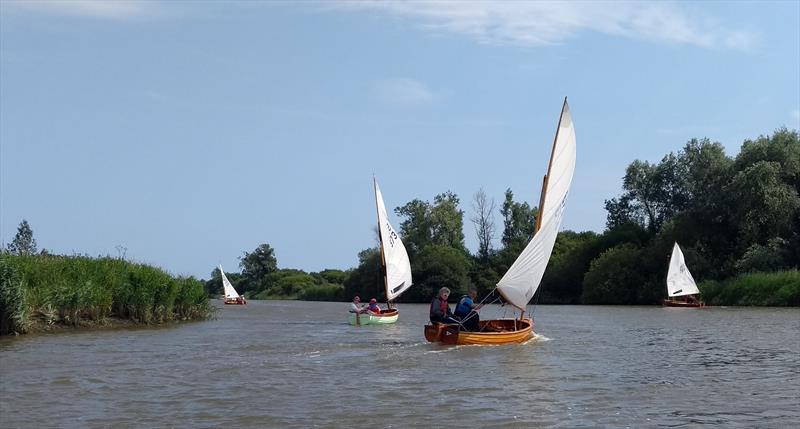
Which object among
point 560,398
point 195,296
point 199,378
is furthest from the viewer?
point 195,296

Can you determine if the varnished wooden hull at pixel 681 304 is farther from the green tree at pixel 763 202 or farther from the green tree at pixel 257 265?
the green tree at pixel 257 265

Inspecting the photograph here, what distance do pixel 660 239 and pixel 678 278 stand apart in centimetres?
1203

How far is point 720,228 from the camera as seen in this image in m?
56.8

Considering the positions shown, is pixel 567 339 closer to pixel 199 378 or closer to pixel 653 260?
pixel 199 378

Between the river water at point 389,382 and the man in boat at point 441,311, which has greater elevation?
the man in boat at point 441,311

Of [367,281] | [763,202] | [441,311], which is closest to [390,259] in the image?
[441,311]

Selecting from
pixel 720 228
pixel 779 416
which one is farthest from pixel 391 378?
pixel 720 228

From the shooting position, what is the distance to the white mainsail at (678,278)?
50438 mm

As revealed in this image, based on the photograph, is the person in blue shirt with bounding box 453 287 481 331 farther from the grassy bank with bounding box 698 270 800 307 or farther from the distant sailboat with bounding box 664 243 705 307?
the distant sailboat with bounding box 664 243 705 307

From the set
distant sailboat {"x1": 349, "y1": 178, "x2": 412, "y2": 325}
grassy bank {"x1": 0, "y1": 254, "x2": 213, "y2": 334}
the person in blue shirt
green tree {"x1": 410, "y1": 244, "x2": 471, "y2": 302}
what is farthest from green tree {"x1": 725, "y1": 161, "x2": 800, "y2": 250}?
grassy bank {"x1": 0, "y1": 254, "x2": 213, "y2": 334}

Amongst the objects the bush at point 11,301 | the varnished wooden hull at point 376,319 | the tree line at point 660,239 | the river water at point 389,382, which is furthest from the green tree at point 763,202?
the bush at point 11,301

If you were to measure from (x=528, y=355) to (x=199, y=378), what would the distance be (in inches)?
284

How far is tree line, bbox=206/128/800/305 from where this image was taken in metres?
50.5

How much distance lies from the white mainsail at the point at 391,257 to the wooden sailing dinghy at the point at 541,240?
12669 mm
